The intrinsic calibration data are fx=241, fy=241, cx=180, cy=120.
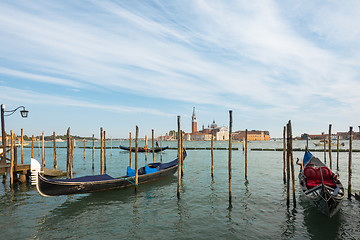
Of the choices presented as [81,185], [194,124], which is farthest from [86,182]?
[194,124]

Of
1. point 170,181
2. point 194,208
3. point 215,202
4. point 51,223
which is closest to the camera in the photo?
point 51,223

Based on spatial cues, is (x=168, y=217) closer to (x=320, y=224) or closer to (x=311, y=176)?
(x=320, y=224)

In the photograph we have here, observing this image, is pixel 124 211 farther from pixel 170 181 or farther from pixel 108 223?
pixel 170 181

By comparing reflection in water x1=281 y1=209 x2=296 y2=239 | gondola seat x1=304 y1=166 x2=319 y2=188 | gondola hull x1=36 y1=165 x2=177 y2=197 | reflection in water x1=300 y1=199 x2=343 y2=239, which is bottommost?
reflection in water x1=281 y1=209 x2=296 y2=239

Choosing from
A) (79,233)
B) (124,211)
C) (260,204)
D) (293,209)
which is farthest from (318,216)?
(79,233)

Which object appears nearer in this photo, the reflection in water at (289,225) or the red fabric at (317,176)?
the reflection in water at (289,225)

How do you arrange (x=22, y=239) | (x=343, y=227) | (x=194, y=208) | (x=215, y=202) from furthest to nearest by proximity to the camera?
(x=215, y=202) → (x=194, y=208) → (x=343, y=227) → (x=22, y=239)

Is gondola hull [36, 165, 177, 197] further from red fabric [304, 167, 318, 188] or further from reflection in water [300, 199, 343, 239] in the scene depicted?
red fabric [304, 167, 318, 188]

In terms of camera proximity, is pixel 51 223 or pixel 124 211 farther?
pixel 124 211

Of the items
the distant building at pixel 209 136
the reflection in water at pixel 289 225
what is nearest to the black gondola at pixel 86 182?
the reflection in water at pixel 289 225

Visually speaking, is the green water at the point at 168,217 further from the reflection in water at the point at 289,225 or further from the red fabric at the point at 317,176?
the red fabric at the point at 317,176

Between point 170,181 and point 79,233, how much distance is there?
26.6ft

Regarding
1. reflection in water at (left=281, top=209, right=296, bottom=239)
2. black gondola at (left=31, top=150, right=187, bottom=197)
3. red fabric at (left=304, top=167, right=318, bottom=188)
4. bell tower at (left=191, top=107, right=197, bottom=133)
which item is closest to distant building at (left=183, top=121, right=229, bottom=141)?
bell tower at (left=191, top=107, right=197, bottom=133)

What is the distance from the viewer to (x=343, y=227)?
22.4 feet
